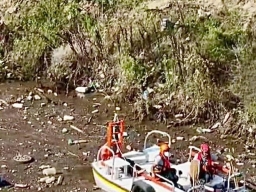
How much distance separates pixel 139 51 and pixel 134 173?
4.77 m

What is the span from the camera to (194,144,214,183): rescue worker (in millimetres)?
10148

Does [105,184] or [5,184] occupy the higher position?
[105,184]

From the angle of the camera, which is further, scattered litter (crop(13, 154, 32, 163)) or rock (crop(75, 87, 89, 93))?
rock (crop(75, 87, 89, 93))

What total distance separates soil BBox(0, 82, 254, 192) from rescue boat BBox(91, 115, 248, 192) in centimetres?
40

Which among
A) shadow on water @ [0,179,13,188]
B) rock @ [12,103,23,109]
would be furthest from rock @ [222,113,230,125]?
shadow on water @ [0,179,13,188]

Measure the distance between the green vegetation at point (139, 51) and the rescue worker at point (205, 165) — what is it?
2507mm

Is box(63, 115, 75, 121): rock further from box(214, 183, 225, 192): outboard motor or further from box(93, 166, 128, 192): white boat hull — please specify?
Answer: box(214, 183, 225, 192): outboard motor

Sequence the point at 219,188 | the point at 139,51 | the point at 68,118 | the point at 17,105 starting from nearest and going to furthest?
the point at 219,188 < the point at 68,118 < the point at 17,105 < the point at 139,51

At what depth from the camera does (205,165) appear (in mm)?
10203

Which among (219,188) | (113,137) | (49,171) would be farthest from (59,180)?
(219,188)

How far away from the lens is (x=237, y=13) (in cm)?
1442

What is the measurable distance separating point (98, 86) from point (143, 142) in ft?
8.40

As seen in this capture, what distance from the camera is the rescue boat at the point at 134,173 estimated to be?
9.98m

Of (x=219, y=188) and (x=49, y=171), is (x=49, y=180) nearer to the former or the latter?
(x=49, y=171)
